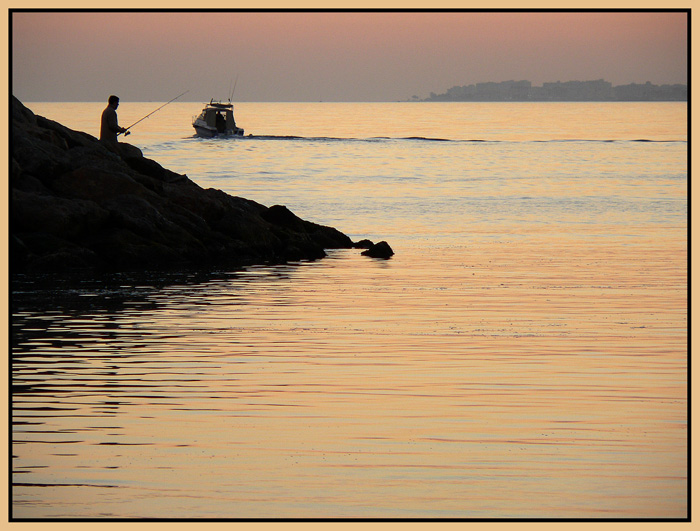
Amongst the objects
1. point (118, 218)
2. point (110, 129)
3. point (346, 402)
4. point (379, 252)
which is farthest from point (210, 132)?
point (346, 402)

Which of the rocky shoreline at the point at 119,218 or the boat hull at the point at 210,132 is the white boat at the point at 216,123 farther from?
the rocky shoreline at the point at 119,218

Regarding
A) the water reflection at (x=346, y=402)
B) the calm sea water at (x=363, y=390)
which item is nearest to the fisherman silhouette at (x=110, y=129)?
the calm sea water at (x=363, y=390)

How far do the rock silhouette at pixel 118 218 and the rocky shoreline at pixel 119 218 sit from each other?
0.02 metres

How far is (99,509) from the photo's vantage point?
6027 mm

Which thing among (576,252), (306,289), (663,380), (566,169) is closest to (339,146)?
(566,169)

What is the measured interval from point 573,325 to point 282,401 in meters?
5.41

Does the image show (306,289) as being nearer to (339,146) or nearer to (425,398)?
(425,398)

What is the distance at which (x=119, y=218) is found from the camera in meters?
18.7

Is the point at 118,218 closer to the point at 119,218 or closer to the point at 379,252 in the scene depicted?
the point at 119,218

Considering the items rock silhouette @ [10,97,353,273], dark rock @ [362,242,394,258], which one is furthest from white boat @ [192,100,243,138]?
dark rock @ [362,242,394,258]

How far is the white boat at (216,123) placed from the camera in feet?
296

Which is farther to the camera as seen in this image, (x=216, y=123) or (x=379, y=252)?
(x=216, y=123)

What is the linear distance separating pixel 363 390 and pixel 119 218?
35.2ft

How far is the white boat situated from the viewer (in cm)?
9012
